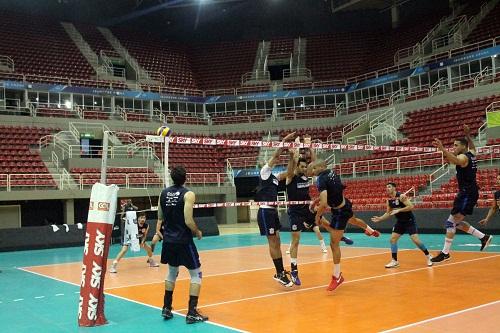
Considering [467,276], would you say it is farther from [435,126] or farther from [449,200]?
[435,126]

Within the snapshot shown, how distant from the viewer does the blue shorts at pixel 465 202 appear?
9.61 meters

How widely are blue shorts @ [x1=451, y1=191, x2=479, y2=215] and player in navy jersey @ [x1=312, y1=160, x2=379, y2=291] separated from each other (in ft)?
8.51

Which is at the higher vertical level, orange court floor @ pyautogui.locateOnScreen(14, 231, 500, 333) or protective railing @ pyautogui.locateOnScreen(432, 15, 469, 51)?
protective railing @ pyautogui.locateOnScreen(432, 15, 469, 51)

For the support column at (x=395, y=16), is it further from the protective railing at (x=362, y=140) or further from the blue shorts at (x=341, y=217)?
the blue shorts at (x=341, y=217)

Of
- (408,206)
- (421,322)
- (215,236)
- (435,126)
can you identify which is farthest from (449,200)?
(421,322)

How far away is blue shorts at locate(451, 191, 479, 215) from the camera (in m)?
9.61

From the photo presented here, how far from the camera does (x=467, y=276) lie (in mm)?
8984

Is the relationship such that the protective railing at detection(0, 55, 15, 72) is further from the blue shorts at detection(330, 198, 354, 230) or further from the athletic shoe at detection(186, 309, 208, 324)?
the athletic shoe at detection(186, 309, 208, 324)

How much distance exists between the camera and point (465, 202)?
9664mm

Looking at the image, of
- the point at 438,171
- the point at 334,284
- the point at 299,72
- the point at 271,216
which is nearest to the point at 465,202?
the point at 334,284

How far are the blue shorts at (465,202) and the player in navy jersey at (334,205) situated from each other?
260 centimetres

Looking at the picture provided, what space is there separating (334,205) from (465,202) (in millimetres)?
3000

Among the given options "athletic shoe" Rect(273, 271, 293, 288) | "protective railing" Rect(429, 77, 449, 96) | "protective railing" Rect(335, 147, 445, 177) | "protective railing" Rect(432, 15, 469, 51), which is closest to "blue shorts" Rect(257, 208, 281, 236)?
"athletic shoe" Rect(273, 271, 293, 288)

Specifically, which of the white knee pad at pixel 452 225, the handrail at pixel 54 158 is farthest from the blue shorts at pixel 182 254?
the handrail at pixel 54 158
